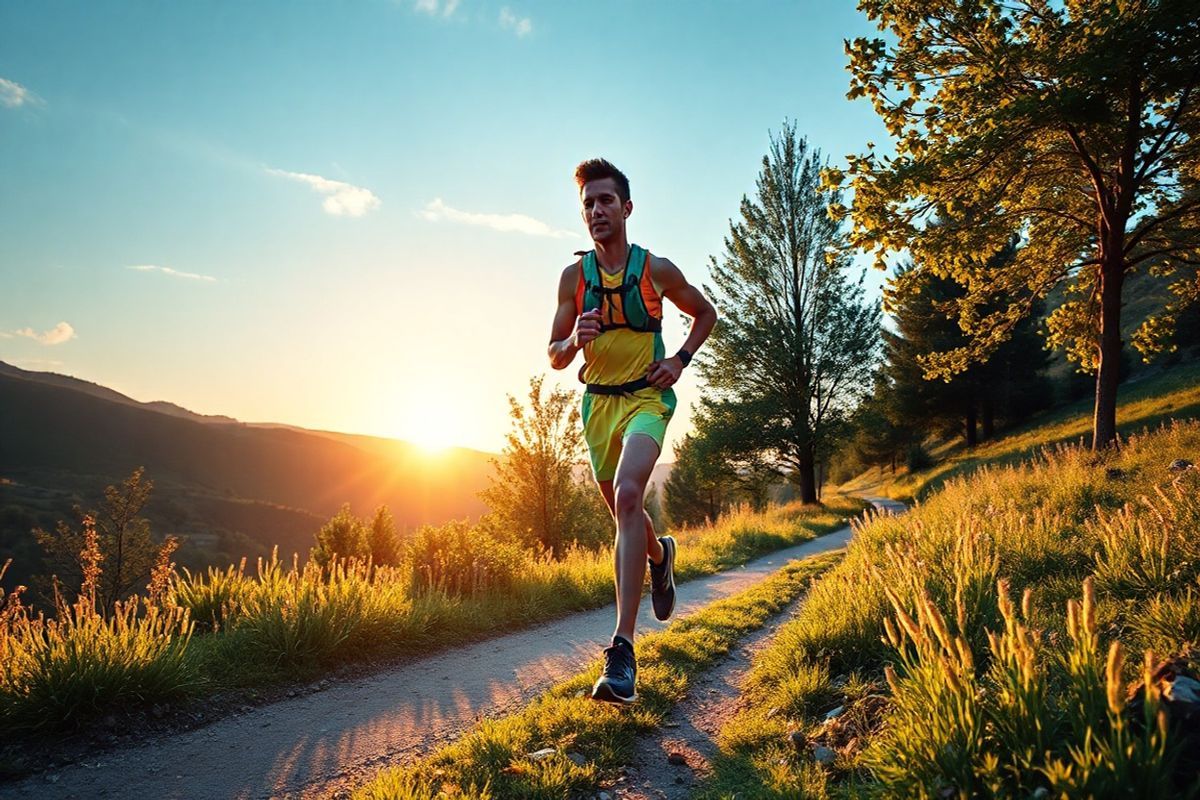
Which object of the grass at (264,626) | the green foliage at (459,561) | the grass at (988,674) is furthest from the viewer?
the green foliage at (459,561)

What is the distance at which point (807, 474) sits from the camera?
23469 mm

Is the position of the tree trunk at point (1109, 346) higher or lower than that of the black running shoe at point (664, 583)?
higher

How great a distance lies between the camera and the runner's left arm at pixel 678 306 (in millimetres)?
3953

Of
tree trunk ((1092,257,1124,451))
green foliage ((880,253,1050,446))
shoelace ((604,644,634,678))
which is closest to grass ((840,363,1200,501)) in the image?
green foliage ((880,253,1050,446))

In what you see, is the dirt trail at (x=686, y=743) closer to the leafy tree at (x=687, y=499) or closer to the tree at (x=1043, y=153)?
the tree at (x=1043, y=153)

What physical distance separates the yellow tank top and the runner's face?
0.27m

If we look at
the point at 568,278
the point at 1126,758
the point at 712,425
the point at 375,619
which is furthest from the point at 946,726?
the point at 712,425

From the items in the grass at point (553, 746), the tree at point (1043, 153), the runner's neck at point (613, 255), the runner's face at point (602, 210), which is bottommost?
the grass at point (553, 746)

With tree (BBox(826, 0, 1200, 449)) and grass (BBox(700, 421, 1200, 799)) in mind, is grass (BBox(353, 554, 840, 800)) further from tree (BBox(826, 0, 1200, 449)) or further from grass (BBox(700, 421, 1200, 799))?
tree (BBox(826, 0, 1200, 449))

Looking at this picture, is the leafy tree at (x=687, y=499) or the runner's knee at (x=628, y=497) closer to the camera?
the runner's knee at (x=628, y=497)

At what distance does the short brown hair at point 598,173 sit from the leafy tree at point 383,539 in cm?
1217

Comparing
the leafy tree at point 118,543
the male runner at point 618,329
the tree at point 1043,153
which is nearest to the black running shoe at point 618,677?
the male runner at point 618,329

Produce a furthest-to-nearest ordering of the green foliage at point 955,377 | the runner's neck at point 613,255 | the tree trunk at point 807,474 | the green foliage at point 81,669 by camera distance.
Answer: the green foliage at point 955,377
the tree trunk at point 807,474
the runner's neck at point 613,255
the green foliage at point 81,669

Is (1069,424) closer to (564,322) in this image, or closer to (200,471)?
(564,322)
